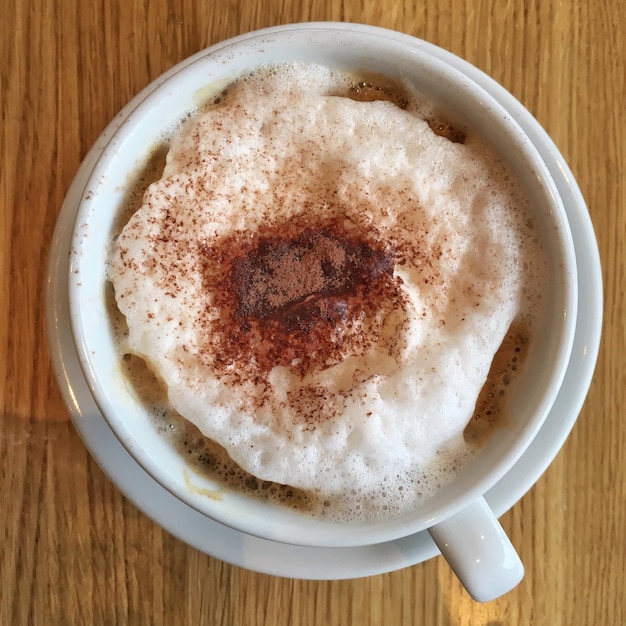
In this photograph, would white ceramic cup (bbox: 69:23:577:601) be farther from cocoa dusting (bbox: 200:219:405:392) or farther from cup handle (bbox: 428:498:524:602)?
cocoa dusting (bbox: 200:219:405:392)

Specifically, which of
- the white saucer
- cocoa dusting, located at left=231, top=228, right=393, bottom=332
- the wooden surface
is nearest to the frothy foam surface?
cocoa dusting, located at left=231, top=228, right=393, bottom=332

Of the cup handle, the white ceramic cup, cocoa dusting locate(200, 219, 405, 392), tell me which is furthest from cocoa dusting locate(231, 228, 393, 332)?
the cup handle

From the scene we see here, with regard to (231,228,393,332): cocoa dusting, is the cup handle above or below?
below

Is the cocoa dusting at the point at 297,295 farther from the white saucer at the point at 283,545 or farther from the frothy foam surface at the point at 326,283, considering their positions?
the white saucer at the point at 283,545

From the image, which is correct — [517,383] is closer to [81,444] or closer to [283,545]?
[283,545]

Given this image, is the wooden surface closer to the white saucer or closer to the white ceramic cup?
the white saucer

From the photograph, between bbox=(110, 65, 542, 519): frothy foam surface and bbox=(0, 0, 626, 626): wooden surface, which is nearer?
bbox=(110, 65, 542, 519): frothy foam surface

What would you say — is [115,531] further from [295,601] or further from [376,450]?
[376,450]
